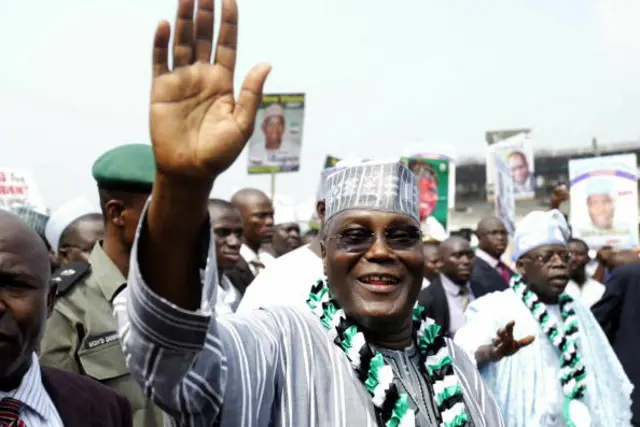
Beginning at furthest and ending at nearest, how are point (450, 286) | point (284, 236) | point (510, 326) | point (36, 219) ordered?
point (284, 236)
point (450, 286)
point (36, 219)
point (510, 326)

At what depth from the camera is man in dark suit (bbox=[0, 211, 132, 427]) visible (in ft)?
8.02

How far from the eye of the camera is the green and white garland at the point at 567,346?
5145 millimetres

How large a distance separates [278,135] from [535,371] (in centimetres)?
739

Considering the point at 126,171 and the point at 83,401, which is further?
the point at 126,171

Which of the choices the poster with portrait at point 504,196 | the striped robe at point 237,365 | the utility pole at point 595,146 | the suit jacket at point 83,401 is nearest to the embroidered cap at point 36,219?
the suit jacket at point 83,401

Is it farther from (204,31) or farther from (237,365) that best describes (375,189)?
(204,31)

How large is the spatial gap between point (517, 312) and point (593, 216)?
22.4 ft

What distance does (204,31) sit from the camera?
1.62 m

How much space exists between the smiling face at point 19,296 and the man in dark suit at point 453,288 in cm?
503

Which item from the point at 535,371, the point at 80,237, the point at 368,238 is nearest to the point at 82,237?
the point at 80,237

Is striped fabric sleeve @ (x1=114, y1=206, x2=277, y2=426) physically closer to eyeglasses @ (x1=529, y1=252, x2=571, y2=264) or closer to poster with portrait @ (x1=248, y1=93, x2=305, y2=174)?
eyeglasses @ (x1=529, y1=252, x2=571, y2=264)

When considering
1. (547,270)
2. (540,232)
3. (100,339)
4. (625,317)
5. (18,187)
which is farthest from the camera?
(18,187)

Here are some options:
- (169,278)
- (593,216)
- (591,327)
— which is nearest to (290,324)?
(169,278)

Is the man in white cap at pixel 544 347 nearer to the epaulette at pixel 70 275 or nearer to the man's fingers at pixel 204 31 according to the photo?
the epaulette at pixel 70 275
